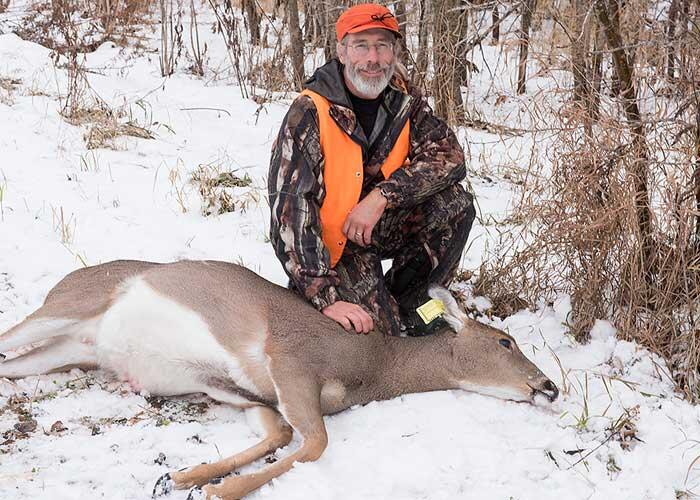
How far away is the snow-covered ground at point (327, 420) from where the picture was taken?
3156 mm

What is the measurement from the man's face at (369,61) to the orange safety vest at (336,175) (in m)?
0.21

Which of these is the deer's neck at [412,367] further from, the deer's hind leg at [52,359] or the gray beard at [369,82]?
the deer's hind leg at [52,359]

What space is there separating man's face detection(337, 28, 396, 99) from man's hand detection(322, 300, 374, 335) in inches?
43.0

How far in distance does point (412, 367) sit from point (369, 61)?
150 cm

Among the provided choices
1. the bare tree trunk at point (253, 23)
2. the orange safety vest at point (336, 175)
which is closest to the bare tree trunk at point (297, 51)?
the bare tree trunk at point (253, 23)

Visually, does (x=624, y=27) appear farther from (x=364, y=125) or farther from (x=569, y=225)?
(x=364, y=125)

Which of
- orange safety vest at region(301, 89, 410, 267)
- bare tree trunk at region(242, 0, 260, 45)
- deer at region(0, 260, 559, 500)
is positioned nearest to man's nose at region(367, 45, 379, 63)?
orange safety vest at region(301, 89, 410, 267)

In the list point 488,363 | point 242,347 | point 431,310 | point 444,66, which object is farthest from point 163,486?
point 444,66

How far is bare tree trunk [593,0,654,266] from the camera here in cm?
408

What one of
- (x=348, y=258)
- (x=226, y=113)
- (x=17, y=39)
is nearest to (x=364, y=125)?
(x=348, y=258)

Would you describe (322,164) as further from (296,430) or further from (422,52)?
(422,52)

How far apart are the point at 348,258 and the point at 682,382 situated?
1684 mm

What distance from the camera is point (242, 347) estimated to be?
372cm

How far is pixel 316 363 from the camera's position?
3.70 m
